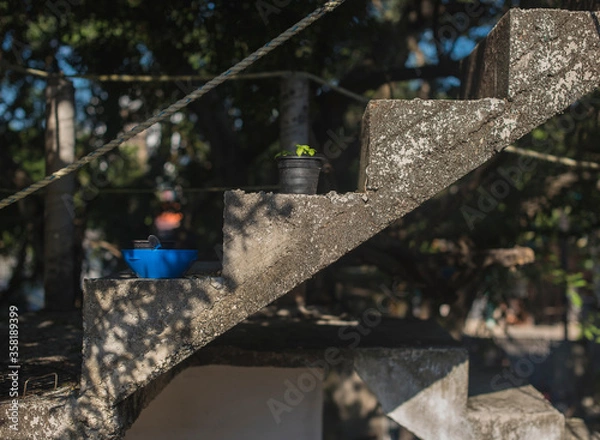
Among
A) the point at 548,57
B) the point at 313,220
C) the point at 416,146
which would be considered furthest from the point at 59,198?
the point at 548,57

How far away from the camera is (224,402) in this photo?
19.0 feet

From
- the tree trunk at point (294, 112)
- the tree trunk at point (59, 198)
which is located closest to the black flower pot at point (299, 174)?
the tree trunk at point (294, 112)

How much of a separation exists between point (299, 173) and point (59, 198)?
12.1 feet

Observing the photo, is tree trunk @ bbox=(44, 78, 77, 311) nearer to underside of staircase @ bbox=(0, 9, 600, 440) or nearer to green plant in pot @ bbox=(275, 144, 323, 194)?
underside of staircase @ bbox=(0, 9, 600, 440)

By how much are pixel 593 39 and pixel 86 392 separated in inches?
133

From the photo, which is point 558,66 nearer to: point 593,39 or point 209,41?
point 593,39

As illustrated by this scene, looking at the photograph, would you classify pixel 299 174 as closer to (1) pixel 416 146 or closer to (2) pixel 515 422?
(1) pixel 416 146

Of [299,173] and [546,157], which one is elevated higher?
[546,157]

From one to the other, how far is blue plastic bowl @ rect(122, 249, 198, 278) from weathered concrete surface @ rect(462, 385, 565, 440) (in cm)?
277

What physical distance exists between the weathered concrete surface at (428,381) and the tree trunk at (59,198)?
323 cm

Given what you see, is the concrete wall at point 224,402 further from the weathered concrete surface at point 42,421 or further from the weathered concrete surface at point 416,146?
the weathered concrete surface at point 416,146

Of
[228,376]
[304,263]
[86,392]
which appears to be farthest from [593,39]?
[228,376]

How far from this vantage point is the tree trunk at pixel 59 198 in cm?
654

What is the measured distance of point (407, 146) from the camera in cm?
355
